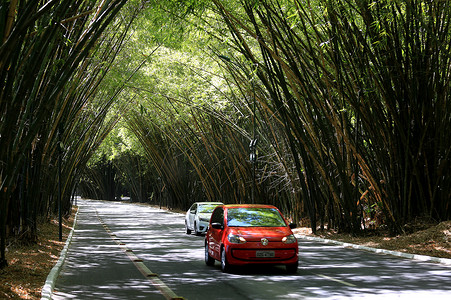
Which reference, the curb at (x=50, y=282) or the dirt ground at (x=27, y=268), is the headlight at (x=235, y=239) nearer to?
the curb at (x=50, y=282)

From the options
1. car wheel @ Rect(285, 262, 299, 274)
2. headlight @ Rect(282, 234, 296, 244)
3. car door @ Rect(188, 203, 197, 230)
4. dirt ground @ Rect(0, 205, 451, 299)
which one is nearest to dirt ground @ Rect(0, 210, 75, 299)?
dirt ground @ Rect(0, 205, 451, 299)

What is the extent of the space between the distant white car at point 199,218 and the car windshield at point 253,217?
8.13 m

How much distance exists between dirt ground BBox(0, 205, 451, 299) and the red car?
2.99m

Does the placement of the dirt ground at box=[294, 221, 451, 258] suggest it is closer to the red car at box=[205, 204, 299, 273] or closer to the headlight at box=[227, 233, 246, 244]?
the red car at box=[205, 204, 299, 273]

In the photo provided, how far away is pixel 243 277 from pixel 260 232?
0.89 m

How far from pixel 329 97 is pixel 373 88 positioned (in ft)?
5.45

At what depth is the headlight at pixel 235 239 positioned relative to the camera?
9.75 metres

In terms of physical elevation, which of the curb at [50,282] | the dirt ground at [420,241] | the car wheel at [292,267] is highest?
the dirt ground at [420,241]

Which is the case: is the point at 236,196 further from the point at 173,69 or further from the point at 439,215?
the point at 439,215

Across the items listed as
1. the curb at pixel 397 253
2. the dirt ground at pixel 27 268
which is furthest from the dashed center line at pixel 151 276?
the curb at pixel 397 253

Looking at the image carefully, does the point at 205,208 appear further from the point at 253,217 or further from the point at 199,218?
the point at 253,217

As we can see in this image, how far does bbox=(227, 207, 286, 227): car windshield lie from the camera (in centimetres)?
1047

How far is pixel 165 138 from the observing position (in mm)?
37812

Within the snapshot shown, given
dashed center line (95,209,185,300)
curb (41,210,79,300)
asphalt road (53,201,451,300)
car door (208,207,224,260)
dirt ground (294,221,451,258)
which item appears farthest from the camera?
dirt ground (294,221,451,258)
